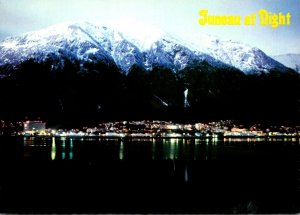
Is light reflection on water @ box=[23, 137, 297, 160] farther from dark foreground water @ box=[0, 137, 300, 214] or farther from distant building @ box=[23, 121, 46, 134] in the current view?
distant building @ box=[23, 121, 46, 134]

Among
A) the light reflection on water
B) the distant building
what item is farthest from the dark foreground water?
the distant building

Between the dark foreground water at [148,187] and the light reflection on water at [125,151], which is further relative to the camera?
the light reflection on water at [125,151]

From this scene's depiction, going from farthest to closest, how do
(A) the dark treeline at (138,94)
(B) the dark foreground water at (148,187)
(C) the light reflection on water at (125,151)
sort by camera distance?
(A) the dark treeline at (138,94)
(C) the light reflection on water at (125,151)
(B) the dark foreground water at (148,187)

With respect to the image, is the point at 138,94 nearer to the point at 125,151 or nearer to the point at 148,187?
the point at 125,151

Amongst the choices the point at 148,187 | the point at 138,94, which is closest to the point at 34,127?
the point at 138,94

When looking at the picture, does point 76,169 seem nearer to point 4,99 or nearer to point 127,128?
point 127,128

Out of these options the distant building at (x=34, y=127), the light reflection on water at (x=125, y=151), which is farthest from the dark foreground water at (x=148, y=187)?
the distant building at (x=34, y=127)

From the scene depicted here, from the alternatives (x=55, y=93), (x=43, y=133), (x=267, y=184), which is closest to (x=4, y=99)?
(x=55, y=93)

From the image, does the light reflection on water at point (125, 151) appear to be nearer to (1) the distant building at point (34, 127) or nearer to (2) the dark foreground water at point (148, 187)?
(2) the dark foreground water at point (148, 187)
